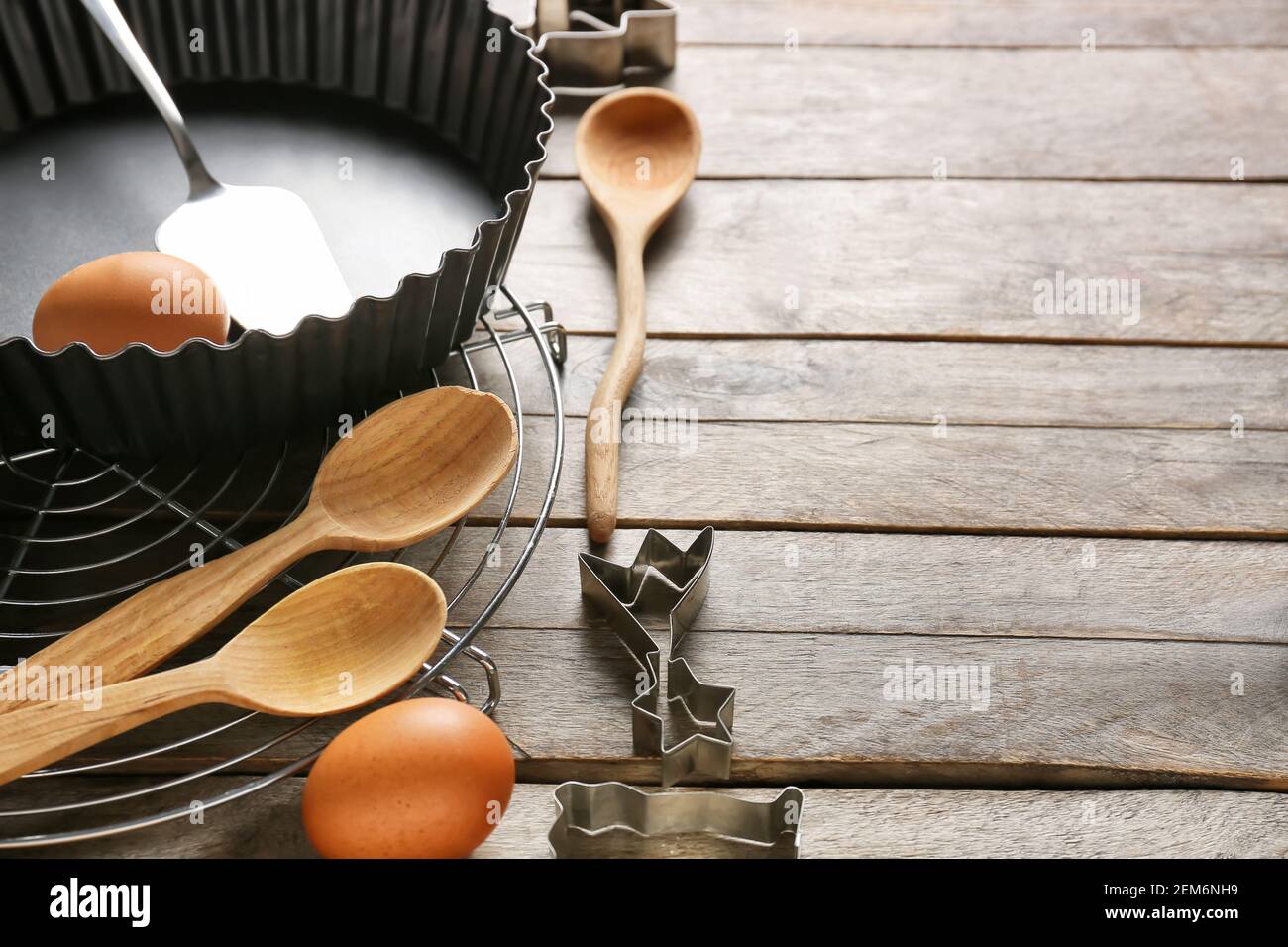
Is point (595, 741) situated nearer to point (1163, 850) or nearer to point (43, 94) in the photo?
point (1163, 850)

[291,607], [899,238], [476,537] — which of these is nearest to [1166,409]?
[899,238]

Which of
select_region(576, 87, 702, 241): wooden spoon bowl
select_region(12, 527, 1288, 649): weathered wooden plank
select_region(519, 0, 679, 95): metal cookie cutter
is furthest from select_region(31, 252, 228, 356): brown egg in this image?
select_region(519, 0, 679, 95): metal cookie cutter

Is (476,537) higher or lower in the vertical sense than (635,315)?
lower

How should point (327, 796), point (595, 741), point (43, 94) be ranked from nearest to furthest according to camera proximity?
point (327, 796)
point (595, 741)
point (43, 94)

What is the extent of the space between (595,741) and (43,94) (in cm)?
66

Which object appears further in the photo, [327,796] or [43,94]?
[43,94]

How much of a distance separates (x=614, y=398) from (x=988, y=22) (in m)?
0.66

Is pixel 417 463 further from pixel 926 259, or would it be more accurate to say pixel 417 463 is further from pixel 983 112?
pixel 983 112

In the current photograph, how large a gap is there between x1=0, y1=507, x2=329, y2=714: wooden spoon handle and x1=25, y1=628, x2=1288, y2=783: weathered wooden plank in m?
0.07

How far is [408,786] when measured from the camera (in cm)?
Result: 57

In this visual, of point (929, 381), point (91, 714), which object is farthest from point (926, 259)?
point (91, 714)

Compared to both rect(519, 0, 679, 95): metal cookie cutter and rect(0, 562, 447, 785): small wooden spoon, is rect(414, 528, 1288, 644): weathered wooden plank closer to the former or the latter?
rect(0, 562, 447, 785): small wooden spoon

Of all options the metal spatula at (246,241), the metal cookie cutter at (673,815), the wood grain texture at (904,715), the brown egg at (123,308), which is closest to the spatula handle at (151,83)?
the metal spatula at (246,241)

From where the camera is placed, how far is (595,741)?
0.69 m
